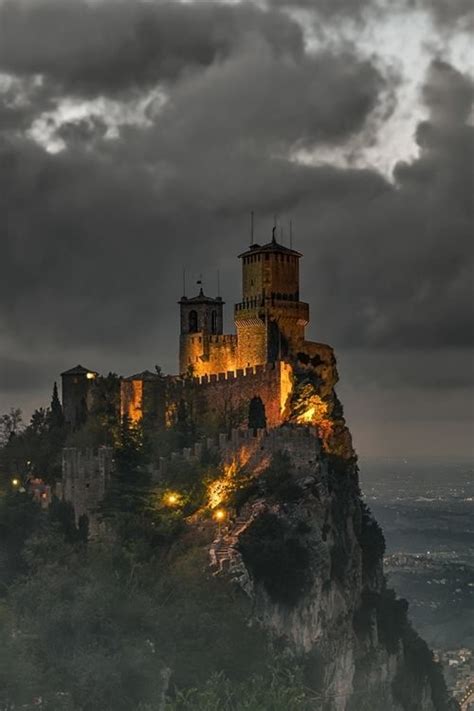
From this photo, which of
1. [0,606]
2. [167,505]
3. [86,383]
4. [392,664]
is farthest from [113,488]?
[392,664]

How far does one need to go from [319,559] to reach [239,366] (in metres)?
14.1

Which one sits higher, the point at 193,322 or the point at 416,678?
the point at 193,322

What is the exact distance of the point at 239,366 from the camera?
223 ft

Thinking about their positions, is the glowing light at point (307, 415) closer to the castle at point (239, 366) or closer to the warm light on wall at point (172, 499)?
the castle at point (239, 366)

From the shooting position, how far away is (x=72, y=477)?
193ft

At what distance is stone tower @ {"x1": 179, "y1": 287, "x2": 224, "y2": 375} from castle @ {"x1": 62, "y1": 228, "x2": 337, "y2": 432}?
→ 0.18 feet

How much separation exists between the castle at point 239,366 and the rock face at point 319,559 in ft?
4.07

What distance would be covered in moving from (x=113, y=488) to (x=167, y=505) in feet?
8.57

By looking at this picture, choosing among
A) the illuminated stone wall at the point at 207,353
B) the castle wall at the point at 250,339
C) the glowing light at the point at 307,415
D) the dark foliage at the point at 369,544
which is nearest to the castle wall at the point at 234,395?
the glowing light at the point at 307,415

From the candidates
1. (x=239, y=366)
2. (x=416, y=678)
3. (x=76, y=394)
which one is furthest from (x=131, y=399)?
(x=416, y=678)

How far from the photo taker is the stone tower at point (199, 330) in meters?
69.8

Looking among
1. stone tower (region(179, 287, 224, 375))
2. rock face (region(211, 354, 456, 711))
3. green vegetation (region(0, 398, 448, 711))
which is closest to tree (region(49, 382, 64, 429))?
→ green vegetation (region(0, 398, 448, 711))

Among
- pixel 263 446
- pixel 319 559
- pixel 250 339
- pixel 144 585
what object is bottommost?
pixel 144 585

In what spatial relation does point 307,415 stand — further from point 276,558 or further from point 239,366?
point 276,558
